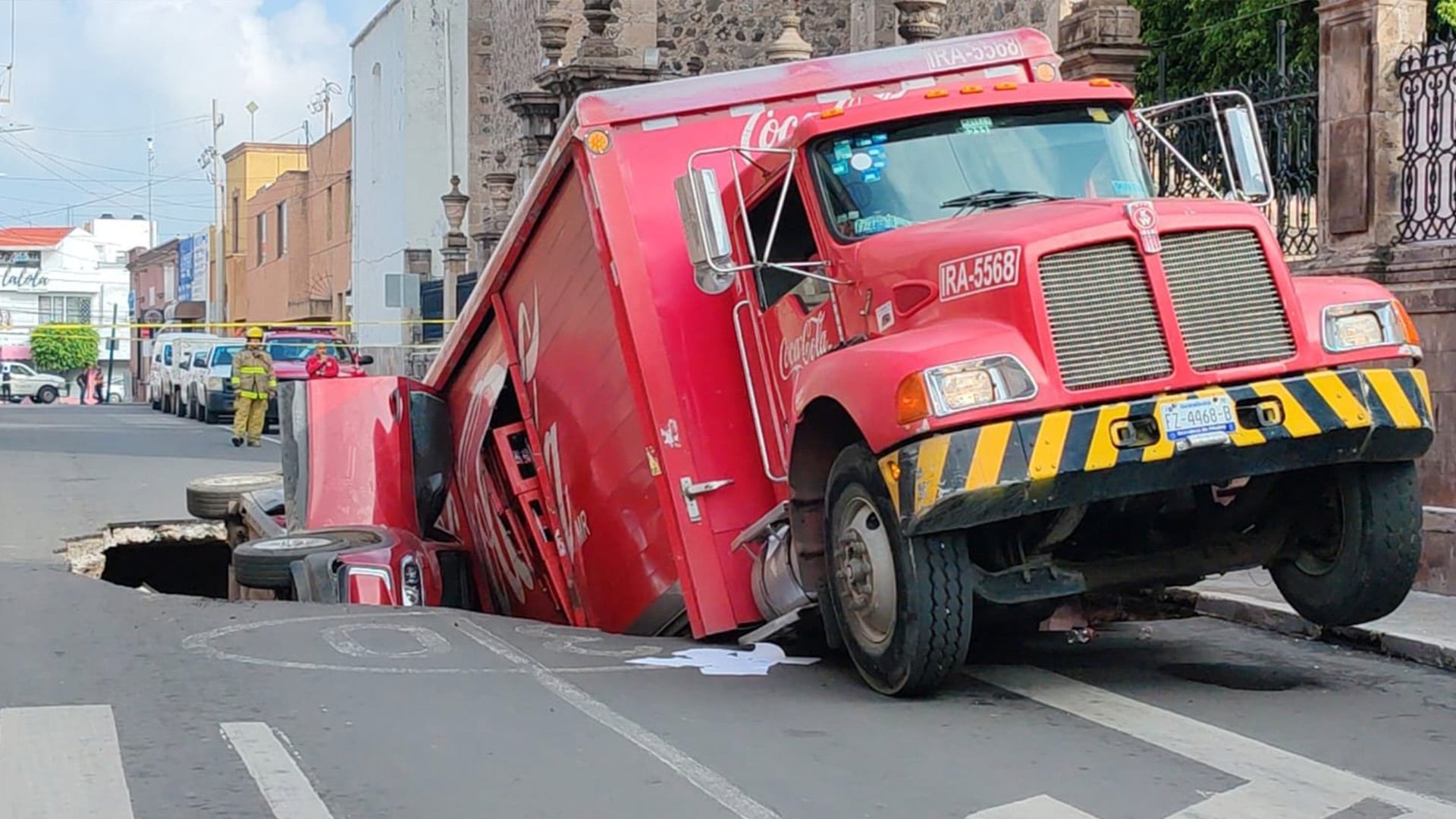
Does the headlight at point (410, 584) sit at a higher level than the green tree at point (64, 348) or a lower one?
lower

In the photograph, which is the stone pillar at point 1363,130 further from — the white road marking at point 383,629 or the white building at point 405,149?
the white building at point 405,149

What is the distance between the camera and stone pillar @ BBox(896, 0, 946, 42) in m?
19.1

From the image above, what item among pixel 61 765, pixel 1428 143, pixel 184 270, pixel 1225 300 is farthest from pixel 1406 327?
pixel 184 270

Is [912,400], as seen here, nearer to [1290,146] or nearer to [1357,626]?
[1357,626]

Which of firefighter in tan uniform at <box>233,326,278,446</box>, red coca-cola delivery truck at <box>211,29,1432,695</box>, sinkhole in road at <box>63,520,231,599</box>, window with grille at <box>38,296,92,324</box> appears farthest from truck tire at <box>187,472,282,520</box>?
window with grille at <box>38,296,92,324</box>

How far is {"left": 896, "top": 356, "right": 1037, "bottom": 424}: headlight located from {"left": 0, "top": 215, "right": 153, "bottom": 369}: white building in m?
87.1

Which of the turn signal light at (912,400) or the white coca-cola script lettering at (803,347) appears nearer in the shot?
the turn signal light at (912,400)

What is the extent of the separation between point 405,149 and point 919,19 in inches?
1063

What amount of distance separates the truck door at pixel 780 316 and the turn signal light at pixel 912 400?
0.98 metres

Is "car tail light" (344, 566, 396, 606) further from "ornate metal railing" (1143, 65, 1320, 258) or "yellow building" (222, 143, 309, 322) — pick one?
"yellow building" (222, 143, 309, 322)

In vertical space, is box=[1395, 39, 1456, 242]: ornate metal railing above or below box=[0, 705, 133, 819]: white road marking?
above

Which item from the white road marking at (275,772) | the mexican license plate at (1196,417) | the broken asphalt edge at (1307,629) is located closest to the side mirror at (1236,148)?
the mexican license plate at (1196,417)

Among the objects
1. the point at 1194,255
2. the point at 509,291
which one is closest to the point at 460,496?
the point at 509,291

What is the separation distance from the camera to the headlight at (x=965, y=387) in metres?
6.79
